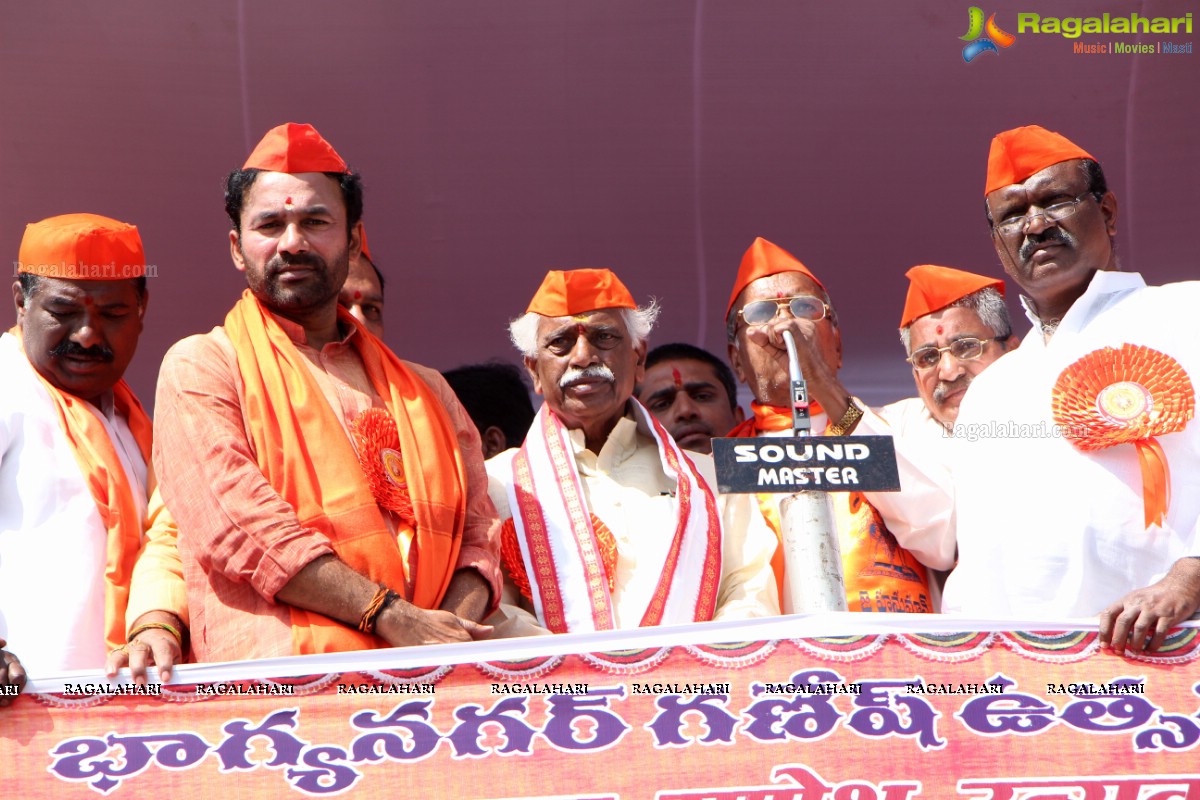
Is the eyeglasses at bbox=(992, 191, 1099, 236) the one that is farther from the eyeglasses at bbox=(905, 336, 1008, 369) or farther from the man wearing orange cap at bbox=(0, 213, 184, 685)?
the man wearing orange cap at bbox=(0, 213, 184, 685)

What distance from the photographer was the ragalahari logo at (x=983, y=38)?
5316 millimetres

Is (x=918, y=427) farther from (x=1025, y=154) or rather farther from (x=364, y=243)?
(x=364, y=243)

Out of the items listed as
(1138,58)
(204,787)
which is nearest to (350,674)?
(204,787)

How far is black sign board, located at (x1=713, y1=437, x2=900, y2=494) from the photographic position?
251 cm

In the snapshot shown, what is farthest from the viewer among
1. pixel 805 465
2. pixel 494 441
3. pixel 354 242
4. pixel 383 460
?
pixel 494 441

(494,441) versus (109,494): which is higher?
(109,494)

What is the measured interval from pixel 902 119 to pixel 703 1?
0.89 m

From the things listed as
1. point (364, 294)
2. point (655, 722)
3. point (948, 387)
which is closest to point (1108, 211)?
point (948, 387)

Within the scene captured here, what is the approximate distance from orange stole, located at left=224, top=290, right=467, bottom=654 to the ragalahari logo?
117 inches

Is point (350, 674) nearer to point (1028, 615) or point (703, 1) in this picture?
point (1028, 615)

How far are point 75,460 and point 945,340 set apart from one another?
7.70 ft

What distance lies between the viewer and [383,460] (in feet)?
10.1

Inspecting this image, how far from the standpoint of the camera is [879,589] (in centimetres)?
362

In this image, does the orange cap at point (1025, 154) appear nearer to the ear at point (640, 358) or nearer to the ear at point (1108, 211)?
the ear at point (1108, 211)
